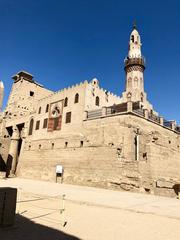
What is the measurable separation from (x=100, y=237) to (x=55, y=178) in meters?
18.2

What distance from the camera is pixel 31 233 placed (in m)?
4.59

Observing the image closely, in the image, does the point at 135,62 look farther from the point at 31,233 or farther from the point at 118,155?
the point at 31,233

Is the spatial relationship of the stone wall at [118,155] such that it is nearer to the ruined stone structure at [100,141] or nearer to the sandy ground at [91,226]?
the ruined stone structure at [100,141]

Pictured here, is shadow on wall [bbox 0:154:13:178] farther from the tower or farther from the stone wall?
the tower

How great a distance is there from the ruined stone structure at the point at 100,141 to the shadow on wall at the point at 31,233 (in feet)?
39.8

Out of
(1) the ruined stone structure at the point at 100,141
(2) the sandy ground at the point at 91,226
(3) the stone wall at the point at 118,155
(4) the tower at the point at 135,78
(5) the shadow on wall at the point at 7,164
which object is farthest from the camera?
(4) the tower at the point at 135,78

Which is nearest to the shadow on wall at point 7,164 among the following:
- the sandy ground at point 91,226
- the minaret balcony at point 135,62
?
the minaret balcony at point 135,62

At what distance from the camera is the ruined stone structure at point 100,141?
1722 cm

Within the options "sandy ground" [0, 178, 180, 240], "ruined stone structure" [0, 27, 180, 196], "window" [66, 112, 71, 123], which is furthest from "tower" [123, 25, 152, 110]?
"sandy ground" [0, 178, 180, 240]

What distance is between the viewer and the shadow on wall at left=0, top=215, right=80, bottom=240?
14.1ft

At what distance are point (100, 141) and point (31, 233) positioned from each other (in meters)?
14.4

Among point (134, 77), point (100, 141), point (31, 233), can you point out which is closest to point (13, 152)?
point (100, 141)

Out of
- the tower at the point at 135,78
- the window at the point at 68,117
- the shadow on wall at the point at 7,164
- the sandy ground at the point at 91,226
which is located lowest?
the sandy ground at the point at 91,226

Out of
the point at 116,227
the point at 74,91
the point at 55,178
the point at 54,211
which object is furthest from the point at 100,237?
the point at 74,91
